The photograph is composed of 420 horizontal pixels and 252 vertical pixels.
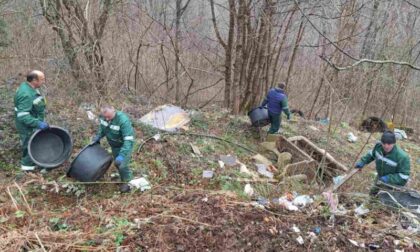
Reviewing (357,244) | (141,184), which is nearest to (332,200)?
(357,244)

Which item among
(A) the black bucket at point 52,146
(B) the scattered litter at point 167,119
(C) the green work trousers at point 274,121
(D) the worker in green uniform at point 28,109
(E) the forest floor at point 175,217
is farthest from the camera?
(C) the green work trousers at point 274,121

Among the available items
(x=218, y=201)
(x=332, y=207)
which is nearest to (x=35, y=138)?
(x=218, y=201)

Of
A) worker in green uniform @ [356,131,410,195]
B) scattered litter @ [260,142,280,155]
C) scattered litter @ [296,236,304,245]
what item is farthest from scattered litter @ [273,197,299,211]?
scattered litter @ [260,142,280,155]

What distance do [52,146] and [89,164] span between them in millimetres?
1021

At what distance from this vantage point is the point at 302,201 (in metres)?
4.66

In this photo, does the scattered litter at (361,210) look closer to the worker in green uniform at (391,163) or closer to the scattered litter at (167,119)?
the worker in green uniform at (391,163)

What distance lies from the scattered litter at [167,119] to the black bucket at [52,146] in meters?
2.15

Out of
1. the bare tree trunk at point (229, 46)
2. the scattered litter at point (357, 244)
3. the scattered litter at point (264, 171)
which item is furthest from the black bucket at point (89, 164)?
the bare tree trunk at point (229, 46)

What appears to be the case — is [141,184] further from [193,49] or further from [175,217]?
[193,49]

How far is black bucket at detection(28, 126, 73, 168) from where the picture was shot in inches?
222

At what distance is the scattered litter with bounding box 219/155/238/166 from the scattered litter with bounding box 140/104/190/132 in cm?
124

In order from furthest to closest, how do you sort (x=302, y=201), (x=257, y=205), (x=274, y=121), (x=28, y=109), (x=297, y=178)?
(x=274, y=121) < (x=297, y=178) < (x=28, y=109) < (x=302, y=201) < (x=257, y=205)

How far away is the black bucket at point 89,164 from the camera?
16.9 ft

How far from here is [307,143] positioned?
8633 millimetres
